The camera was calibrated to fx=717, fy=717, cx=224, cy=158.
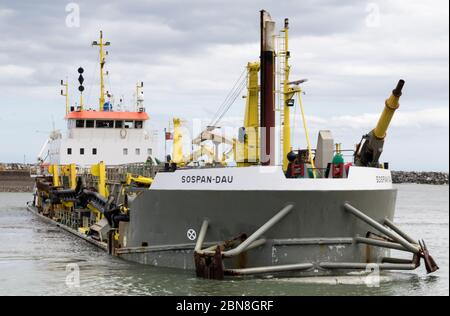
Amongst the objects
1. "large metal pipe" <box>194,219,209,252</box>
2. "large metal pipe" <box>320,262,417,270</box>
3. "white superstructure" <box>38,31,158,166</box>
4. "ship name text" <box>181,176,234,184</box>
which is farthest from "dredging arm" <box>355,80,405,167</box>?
"white superstructure" <box>38,31,158,166</box>

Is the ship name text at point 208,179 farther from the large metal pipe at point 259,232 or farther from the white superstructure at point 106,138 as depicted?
the white superstructure at point 106,138

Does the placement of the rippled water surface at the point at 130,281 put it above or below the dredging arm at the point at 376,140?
below

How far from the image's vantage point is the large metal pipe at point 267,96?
707 inches

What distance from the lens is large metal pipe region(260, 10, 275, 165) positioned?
1797cm

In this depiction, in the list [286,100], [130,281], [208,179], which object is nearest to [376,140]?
[286,100]

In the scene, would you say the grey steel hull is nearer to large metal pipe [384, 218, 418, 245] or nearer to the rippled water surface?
large metal pipe [384, 218, 418, 245]

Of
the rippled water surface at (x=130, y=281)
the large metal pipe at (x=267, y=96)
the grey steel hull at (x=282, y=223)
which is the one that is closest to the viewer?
the rippled water surface at (x=130, y=281)

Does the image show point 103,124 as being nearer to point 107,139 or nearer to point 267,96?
point 107,139

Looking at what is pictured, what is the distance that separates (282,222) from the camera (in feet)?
53.1

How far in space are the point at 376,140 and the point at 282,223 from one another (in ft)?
14.8

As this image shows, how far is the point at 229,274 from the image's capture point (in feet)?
51.1

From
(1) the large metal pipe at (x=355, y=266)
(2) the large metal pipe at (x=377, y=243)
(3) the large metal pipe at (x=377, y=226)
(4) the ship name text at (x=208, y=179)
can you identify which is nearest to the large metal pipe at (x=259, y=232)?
(4) the ship name text at (x=208, y=179)

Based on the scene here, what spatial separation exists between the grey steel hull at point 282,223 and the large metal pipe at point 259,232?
0.52 ft
